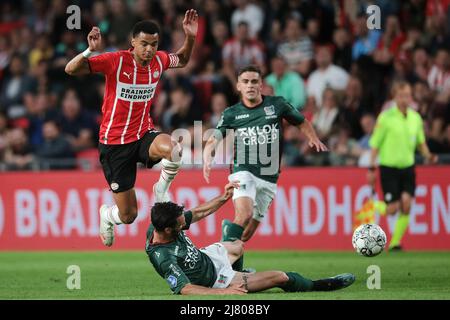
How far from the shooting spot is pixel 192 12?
39.7 feet

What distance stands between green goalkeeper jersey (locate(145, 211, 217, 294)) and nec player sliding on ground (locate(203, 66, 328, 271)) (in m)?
2.31

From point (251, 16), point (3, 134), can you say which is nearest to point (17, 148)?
point (3, 134)

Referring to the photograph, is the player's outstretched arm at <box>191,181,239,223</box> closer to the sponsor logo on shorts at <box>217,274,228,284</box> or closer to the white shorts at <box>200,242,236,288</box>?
the white shorts at <box>200,242,236,288</box>

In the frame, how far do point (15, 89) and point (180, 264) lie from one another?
37.9ft

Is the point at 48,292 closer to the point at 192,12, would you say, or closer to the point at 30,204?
the point at 192,12

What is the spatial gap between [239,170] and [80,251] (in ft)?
18.4

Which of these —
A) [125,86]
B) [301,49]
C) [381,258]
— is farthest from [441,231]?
[125,86]

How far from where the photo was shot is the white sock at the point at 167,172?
1175 cm

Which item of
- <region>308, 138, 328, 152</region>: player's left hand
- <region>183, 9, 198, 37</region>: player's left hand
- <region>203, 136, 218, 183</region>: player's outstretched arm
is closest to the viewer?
<region>308, 138, 328, 152</region>: player's left hand

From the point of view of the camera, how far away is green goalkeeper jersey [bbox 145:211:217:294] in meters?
9.88

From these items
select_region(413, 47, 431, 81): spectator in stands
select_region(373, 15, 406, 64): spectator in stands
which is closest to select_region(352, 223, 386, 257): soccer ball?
select_region(413, 47, 431, 81): spectator in stands

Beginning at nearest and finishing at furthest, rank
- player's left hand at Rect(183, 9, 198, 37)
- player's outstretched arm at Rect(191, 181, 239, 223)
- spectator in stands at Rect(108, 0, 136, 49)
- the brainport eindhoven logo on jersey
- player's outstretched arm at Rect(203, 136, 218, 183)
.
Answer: player's outstretched arm at Rect(191, 181, 239, 223) → the brainport eindhoven logo on jersey → player's left hand at Rect(183, 9, 198, 37) → player's outstretched arm at Rect(203, 136, 218, 183) → spectator in stands at Rect(108, 0, 136, 49)

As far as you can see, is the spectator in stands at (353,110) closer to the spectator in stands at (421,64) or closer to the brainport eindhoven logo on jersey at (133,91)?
the spectator in stands at (421,64)

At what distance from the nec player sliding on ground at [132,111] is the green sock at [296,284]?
2.08 m
